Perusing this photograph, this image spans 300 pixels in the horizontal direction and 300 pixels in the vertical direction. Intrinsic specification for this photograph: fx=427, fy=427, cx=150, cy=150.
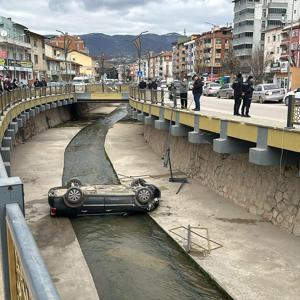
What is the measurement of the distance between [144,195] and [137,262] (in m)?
4.73

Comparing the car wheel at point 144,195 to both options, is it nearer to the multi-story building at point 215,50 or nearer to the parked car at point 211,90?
the parked car at point 211,90

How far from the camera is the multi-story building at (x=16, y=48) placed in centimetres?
5962

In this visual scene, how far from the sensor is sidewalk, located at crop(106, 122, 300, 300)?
11.3 m

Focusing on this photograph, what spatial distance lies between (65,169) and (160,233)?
43.8 ft

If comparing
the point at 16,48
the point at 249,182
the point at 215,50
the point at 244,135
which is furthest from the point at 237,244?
the point at 215,50

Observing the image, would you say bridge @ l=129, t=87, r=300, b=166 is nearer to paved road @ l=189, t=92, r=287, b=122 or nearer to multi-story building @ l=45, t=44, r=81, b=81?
paved road @ l=189, t=92, r=287, b=122

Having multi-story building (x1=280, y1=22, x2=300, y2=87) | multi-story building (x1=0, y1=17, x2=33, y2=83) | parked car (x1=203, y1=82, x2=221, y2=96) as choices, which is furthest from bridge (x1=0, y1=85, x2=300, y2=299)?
multi-story building (x1=280, y1=22, x2=300, y2=87)

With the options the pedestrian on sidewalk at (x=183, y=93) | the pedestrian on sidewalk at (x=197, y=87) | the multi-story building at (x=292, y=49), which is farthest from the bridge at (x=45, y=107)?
the multi-story building at (x=292, y=49)

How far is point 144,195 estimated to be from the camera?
58.2 feet

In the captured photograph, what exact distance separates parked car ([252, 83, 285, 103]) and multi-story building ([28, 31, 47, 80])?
49.7 m

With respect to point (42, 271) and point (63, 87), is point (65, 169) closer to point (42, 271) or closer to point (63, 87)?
point (63, 87)

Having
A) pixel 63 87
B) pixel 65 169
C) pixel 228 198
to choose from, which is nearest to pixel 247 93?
pixel 228 198

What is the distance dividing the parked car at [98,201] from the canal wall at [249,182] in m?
3.61

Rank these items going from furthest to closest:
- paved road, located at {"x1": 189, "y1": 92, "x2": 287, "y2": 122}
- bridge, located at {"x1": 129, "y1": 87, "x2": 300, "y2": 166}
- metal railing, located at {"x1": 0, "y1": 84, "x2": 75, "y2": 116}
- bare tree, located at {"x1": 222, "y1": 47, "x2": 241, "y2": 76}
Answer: bare tree, located at {"x1": 222, "y1": 47, "x2": 241, "y2": 76}
metal railing, located at {"x1": 0, "y1": 84, "x2": 75, "y2": 116}
paved road, located at {"x1": 189, "y1": 92, "x2": 287, "y2": 122}
bridge, located at {"x1": 129, "y1": 87, "x2": 300, "y2": 166}
